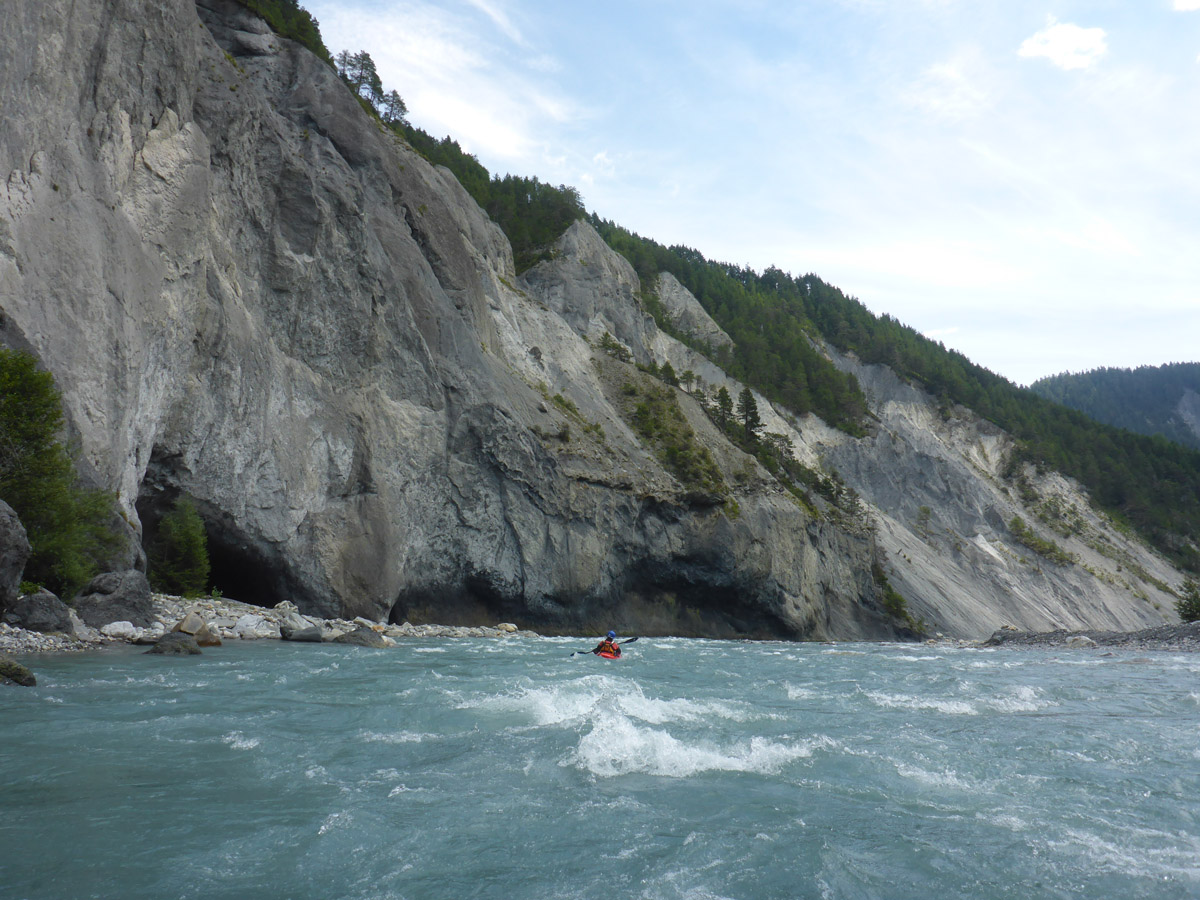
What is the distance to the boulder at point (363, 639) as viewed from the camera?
20.3 metres

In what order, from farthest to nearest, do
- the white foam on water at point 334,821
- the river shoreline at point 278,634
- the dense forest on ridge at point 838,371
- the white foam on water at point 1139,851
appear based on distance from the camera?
the dense forest on ridge at point 838,371, the river shoreline at point 278,634, the white foam on water at point 334,821, the white foam on water at point 1139,851

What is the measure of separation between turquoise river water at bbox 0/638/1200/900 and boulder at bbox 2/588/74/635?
1724 mm

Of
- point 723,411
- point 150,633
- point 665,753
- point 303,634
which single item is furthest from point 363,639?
point 723,411

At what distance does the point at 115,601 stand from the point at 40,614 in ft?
8.78

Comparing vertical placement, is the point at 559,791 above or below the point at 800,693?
above

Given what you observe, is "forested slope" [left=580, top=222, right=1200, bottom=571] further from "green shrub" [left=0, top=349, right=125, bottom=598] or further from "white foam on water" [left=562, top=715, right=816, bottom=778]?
"white foam on water" [left=562, top=715, right=816, bottom=778]

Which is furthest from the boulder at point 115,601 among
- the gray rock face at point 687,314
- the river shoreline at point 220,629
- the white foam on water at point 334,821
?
the gray rock face at point 687,314

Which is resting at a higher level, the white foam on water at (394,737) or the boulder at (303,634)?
the white foam on water at (394,737)

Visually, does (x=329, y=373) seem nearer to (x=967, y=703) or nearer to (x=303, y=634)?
(x=303, y=634)

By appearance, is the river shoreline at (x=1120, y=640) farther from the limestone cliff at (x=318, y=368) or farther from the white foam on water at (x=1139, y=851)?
the white foam on water at (x=1139, y=851)

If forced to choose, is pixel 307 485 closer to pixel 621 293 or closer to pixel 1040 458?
pixel 621 293

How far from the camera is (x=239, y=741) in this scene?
886 cm

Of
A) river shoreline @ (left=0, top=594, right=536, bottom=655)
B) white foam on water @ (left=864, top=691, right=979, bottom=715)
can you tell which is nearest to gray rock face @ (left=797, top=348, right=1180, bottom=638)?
river shoreline @ (left=0, top=594, right=536, bottom=655)

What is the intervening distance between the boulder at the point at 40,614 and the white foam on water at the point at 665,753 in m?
11.6
